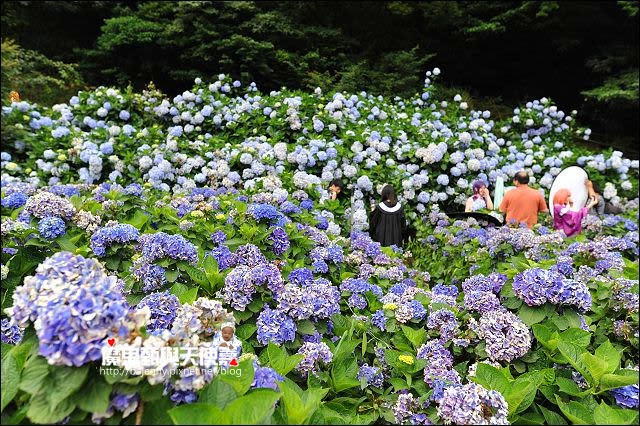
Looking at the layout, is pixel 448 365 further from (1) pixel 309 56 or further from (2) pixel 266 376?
(1) pixel 309 56

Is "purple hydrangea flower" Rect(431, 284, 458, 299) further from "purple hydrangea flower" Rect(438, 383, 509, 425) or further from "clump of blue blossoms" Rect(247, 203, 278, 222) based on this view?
"purple hydrangea flower" Rect(438, 383, 509, 425)

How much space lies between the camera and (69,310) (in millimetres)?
812

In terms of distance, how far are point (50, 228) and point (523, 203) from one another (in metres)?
4.66

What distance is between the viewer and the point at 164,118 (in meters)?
7.02

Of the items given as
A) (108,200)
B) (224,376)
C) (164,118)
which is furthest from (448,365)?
(164,118)

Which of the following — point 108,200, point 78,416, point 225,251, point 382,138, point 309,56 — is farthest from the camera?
point 309,56

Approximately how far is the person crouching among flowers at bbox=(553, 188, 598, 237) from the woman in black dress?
167cm

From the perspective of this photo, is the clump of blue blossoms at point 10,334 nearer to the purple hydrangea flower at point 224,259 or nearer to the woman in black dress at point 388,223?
the purple hydrangea flower at point 224,259

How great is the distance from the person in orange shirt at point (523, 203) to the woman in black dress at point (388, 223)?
1.20 meters

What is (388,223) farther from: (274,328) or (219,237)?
(274,328)

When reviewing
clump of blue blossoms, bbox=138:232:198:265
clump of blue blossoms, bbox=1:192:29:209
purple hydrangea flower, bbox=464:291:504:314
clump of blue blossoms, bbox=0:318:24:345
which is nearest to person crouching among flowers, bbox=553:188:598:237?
purple hydrangea flower, bbox=464:291:504:314

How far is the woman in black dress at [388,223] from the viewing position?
507cm

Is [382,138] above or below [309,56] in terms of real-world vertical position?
below

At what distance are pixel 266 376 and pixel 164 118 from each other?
21.5 ft
